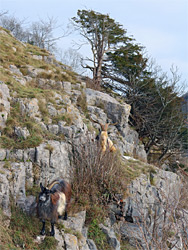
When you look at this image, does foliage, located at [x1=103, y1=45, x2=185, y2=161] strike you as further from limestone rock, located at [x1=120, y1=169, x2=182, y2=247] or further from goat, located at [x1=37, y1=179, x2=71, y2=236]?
goat, located at [x1=37, y1=179, x2=71, y2=236]

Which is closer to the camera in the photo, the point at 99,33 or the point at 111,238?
the point at 111,238

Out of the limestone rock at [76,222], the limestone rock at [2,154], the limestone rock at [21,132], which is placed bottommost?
the limestone rock at [76,222]

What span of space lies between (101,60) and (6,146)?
1341cm

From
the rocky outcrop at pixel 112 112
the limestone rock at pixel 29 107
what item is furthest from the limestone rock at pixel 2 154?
the rocky outcrop at pixel 112 112

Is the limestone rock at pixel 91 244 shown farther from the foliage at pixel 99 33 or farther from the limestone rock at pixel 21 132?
the foliage at pixel 99 33

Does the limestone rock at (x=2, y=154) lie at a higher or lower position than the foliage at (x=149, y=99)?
lower

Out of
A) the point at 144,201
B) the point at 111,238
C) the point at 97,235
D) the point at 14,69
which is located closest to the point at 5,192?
the point at 97,235

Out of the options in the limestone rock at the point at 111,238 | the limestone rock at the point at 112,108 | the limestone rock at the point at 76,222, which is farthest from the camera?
the limestone rock at the point at 112,108

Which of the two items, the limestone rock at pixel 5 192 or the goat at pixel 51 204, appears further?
the limestone rock at pixel 5 192

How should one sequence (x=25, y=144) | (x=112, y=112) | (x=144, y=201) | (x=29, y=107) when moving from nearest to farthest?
1. (x=25, y=144)
2. (x=29, y=107)
3. (x=144, y=201)
4. (x=112, y=112)

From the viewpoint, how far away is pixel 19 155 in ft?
21.8

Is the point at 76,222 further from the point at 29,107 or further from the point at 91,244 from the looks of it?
the point at 29,107

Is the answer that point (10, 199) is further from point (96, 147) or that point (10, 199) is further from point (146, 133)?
point (146, 133)

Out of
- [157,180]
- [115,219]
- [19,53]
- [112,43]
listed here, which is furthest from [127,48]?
[115,219]
